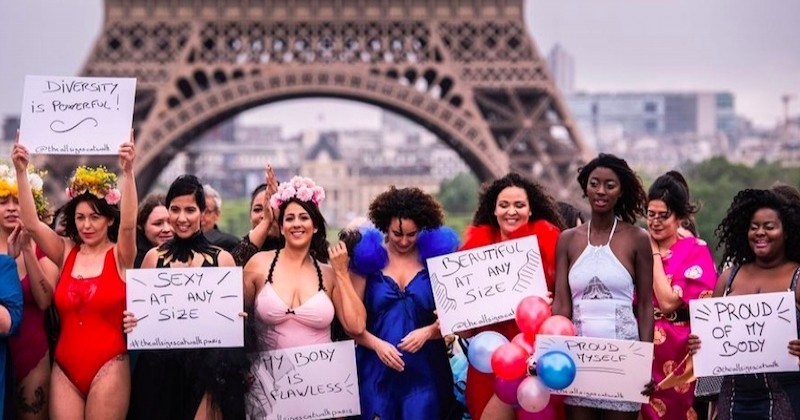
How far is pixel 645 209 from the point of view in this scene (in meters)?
7.35

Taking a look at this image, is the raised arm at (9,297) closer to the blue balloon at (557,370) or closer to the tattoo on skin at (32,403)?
the tattoo on skin at (32,403)

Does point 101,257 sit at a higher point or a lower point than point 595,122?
lower

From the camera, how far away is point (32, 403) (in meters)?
7.38

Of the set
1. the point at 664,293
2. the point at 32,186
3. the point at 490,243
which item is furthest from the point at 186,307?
the point at 664,293

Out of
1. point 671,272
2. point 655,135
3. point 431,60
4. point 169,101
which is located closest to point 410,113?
point 431,60

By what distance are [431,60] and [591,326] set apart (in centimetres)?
2345

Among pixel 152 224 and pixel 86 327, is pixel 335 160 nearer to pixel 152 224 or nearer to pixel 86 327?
pixel 152 224

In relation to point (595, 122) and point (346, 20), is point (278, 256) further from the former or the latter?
point (595, 122)

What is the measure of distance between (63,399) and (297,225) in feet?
5.19

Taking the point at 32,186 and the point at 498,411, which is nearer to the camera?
the point at 498,411

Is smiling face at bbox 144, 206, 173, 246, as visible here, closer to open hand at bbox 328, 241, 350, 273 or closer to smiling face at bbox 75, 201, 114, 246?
smiling face at bbox 75, 201, 114, 246

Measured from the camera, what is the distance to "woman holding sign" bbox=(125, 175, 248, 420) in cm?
738

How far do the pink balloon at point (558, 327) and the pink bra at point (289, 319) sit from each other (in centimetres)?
126

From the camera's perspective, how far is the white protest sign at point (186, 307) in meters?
7.33
